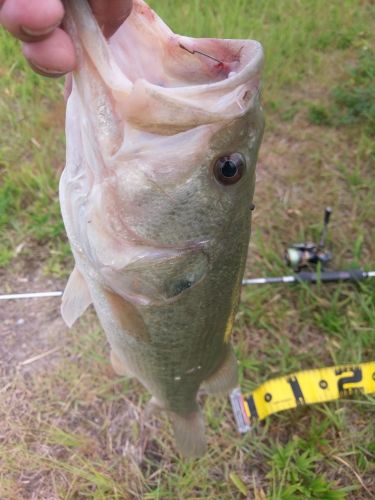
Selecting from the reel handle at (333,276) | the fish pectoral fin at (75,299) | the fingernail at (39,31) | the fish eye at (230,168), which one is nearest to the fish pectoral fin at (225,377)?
the fish pectoral fin at (75,299)

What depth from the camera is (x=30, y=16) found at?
887 millimetres

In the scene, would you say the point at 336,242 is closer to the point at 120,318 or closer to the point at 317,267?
the point at 317,267

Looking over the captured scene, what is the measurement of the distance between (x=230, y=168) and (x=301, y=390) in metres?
1.63

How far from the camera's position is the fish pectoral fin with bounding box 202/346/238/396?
1848 millimetres

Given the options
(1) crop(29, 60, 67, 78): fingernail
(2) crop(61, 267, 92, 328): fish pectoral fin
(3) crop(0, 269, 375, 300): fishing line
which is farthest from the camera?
(3) crop(0, 269, 375, 300): fishing line

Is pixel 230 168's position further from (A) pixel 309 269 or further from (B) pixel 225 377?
(A) pixel 309 269

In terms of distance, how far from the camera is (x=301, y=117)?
3908 millimetres

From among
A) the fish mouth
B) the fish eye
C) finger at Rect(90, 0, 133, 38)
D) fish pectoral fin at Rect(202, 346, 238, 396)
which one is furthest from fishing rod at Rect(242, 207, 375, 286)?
finger at Rect(90, 0, 133, 38)

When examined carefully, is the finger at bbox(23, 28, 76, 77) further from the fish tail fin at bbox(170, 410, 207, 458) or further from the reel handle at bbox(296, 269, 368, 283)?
the reel handle at bbox(296, 269, 368, 283)

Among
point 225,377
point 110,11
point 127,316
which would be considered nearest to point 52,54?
point 110,11

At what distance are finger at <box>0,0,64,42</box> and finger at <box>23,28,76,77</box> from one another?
5 cm

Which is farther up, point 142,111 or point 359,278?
point 142,111

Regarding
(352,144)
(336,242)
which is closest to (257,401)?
(336,242)

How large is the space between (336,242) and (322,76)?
5.96ft
